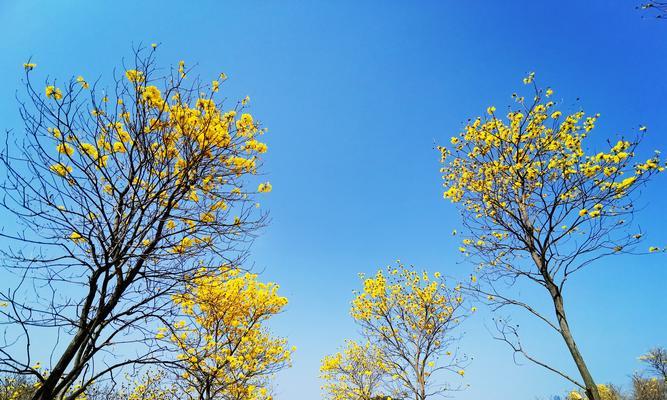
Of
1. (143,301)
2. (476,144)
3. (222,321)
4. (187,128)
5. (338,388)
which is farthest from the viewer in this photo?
(338,388)

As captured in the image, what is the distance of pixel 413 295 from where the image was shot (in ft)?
40.1

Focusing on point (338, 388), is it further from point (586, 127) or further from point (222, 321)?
point (586, 127)

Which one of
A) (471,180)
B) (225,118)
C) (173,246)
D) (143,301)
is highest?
(471,180)

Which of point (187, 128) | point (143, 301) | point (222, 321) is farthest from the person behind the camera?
point (222, 321)

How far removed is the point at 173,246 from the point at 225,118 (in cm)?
174

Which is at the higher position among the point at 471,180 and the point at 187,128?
the point at 471,180

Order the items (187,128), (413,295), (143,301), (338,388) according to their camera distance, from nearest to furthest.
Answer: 1. (143,301)
2. (187,128)
3. (413,295)
4. (338,388)

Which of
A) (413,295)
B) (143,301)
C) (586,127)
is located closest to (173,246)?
(143,301)

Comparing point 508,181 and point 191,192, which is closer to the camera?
point 191,192

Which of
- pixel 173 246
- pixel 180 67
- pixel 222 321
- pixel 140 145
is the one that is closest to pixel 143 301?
pixel 173 246

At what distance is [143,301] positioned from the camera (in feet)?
11.5

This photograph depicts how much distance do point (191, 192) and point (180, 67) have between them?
152 cm

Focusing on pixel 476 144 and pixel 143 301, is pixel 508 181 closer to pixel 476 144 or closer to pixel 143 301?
pixel 476 144

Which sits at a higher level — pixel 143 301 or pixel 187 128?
pixel 187 128
